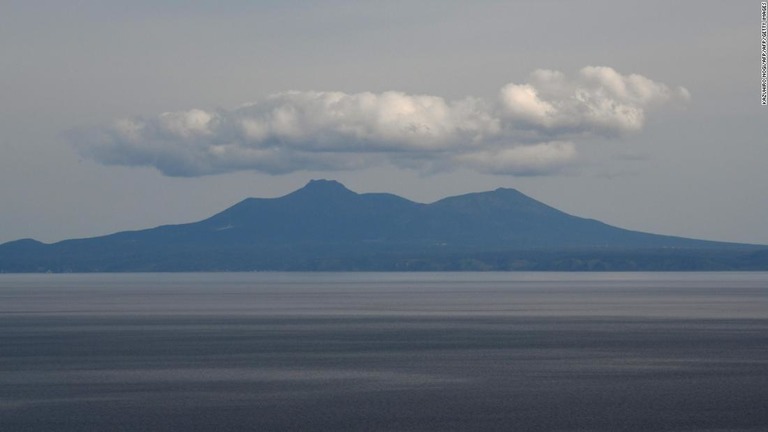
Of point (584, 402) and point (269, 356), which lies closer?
point (584, 402)

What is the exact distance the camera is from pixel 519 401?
45688 mm

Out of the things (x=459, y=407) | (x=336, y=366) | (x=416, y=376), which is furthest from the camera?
(x=336, y=366)

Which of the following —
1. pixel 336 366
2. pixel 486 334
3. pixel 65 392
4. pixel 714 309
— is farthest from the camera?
pixel 714 309

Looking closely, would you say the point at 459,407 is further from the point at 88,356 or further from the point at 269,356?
the point at 88,356

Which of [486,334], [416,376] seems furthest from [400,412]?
[486,334]

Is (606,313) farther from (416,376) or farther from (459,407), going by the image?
(459,407)

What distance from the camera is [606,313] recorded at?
11175 centimetres

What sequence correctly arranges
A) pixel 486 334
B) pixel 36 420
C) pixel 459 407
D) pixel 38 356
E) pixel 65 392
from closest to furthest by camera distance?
pixel 36 420 < pixel 459 407 < pixel 65 392 < pixel 38 356 < pixel 486 334

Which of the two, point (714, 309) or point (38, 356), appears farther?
point (714, 309)

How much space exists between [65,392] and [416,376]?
15.0 meters

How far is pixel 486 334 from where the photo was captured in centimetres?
8069

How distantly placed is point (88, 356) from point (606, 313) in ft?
197

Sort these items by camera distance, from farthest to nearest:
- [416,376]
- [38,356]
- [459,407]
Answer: [38,356] → [416,376] → [459,407]

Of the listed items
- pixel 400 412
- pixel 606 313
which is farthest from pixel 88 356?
pixel 606 313
